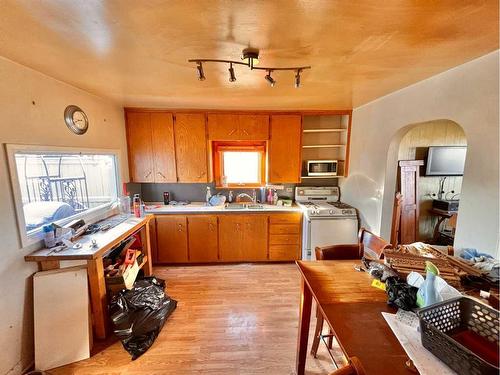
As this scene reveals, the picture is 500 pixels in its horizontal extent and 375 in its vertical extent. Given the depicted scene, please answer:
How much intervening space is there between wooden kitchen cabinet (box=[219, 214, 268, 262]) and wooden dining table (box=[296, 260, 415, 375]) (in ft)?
5.40

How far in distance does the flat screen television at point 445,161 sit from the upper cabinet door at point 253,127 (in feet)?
7.96

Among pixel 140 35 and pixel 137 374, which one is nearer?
pixel 140 35

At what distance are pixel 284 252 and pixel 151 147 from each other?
8.24 ft

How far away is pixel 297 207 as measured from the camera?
333 cm

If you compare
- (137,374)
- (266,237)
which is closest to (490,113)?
(266,237)

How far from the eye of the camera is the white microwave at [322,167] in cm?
337

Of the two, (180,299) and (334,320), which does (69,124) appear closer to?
(180,299)

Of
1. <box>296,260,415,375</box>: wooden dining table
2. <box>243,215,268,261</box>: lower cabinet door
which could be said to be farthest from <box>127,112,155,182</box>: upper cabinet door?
<box>296,260,415,375</box>: wooden dining table

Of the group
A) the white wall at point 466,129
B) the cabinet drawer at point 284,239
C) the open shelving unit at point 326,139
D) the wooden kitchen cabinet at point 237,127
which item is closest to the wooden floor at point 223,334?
the cabinet drawer at point 284,239

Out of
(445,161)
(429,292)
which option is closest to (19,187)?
(429,292)

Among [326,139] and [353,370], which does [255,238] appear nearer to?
[326,139]

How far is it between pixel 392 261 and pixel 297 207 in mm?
1988

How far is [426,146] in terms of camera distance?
3221 mm

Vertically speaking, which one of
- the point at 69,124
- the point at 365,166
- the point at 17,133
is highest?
the point at 69,124
